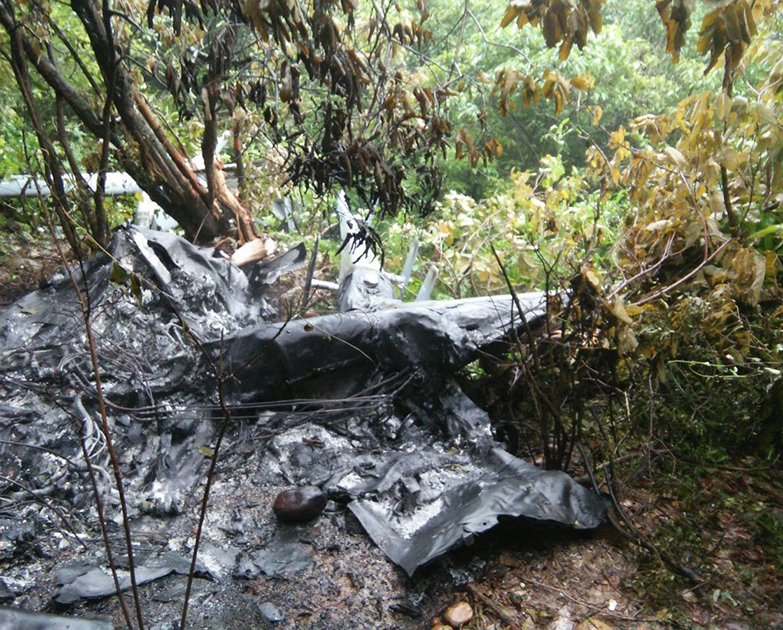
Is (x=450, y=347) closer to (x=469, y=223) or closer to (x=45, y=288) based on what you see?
(x=469, y=223)

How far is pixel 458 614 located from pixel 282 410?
1475mm

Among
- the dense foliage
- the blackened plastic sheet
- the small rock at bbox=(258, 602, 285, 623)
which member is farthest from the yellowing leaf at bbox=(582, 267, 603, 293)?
the small rock at bbox=(258, 602, 285, 623)

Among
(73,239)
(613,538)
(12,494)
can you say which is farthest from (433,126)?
(12,494)

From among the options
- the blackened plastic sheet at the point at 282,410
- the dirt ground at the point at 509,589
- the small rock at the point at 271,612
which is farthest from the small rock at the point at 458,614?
the small rock at the point at 271,612

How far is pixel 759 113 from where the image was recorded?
203 cm

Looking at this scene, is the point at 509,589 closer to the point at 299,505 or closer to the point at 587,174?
the point at 299,505

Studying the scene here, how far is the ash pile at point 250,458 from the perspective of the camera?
199 centimetres

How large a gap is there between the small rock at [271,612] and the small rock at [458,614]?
552 millimetres

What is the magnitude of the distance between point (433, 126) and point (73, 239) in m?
1.55

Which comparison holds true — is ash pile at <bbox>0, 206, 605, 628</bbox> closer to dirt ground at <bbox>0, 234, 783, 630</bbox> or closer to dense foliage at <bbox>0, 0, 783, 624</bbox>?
dirt ground at <bbox>0, 234, 783, 630</bbox>

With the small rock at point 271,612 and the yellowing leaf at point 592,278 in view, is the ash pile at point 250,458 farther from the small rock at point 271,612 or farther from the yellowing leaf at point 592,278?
the yellowing leaf at point 592,278

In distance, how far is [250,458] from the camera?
273 cm

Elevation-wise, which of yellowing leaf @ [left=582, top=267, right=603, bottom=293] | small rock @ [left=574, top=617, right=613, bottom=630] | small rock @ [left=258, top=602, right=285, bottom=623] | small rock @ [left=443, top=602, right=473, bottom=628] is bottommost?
small rock @ [left=258, top=602, right=285, bottom=623]

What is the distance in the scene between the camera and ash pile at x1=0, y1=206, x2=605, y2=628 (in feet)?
6.53
